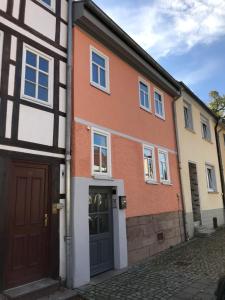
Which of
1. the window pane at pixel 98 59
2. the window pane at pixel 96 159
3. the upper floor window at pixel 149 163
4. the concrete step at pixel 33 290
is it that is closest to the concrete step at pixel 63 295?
the concrete step at pixel 33 290

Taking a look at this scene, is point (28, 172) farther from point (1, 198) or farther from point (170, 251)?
point (170, 251)

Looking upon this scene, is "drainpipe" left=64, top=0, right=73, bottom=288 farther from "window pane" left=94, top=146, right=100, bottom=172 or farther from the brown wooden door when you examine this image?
"window pane" left=94, top=146, right=100, bottom=172

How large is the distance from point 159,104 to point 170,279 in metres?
7.57

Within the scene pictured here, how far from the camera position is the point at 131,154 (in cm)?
975

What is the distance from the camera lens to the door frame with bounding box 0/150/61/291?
18.6ft

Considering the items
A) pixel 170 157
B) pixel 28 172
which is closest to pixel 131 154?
pixel 170 157

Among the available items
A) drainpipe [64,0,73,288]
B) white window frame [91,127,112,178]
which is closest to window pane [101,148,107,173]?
white window frame [91,127,112,178]

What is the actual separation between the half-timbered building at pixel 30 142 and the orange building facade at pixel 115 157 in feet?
1.80

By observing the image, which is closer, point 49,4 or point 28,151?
point 28,151

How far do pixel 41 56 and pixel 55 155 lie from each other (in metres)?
2.48

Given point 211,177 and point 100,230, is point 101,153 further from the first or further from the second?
point 211,177

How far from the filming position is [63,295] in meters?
6.10

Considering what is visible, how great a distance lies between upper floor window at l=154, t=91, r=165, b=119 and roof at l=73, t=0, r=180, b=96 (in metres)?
0.46

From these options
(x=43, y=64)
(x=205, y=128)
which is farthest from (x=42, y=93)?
(x=205, y=128)
